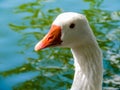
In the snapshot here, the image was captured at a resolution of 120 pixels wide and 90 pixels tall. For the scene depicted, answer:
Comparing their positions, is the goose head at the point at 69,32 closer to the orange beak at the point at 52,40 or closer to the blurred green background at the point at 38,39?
the orange beak at the point at 52,40

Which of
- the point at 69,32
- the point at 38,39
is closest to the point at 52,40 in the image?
the point at 69,32

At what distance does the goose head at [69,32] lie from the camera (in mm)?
2174

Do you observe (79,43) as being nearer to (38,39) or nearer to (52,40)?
(52,40)

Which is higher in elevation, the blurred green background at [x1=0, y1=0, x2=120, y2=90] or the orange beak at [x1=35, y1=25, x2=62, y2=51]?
the orange beak at [x1=35, y1=25, x2=62, y2=51]

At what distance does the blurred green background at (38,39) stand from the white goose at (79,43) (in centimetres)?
116

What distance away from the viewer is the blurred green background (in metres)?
3.71

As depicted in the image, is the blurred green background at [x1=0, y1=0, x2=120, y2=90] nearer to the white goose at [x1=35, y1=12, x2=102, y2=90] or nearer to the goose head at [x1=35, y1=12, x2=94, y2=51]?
the white goose at [x1=35, y1=12, x2=102, y2=90]

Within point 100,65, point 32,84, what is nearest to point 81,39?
point 100,65

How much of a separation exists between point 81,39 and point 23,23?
2.50m

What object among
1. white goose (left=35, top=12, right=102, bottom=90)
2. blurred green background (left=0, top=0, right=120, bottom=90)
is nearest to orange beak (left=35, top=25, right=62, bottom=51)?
white goose (left=35, top=12, right=102, bottom=90)

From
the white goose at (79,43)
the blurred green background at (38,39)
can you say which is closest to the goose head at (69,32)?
the white goose at (79,43)

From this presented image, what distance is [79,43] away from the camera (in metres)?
2.24

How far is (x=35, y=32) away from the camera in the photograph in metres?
4.41

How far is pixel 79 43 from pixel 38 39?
206cm
